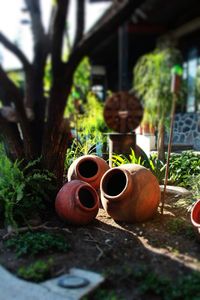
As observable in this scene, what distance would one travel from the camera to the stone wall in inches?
336

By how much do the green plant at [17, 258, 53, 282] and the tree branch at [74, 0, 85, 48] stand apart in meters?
2.55

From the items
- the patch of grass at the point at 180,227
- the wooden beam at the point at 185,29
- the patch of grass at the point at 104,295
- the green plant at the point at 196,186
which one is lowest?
the patch of grass at the point at 104,295

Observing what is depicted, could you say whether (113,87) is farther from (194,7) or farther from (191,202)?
(191,202)

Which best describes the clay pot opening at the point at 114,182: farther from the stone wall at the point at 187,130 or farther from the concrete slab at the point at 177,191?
the stone wall at the point at 187,130

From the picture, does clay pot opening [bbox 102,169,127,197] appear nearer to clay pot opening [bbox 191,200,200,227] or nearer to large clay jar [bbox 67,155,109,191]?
large clay jar [bbox 67,155,109,191]

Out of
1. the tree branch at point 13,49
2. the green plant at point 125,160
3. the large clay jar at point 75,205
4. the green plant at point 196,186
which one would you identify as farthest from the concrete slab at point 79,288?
the tree branch at point 13,49

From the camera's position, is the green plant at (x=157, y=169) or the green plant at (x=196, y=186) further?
the green plant at (x=157, y=169)

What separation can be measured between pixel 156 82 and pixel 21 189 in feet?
22.7

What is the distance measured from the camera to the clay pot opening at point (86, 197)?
4715 millimetres

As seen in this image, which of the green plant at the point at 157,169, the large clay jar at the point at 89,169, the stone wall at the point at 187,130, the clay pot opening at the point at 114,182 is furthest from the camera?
the stone wall at the point at 187,130

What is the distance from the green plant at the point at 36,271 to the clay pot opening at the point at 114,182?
1.50 meters

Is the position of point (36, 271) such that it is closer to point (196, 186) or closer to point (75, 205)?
point (75, 205)

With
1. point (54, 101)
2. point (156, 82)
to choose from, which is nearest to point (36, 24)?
point (54, 101)

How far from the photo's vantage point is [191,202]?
491 cm
